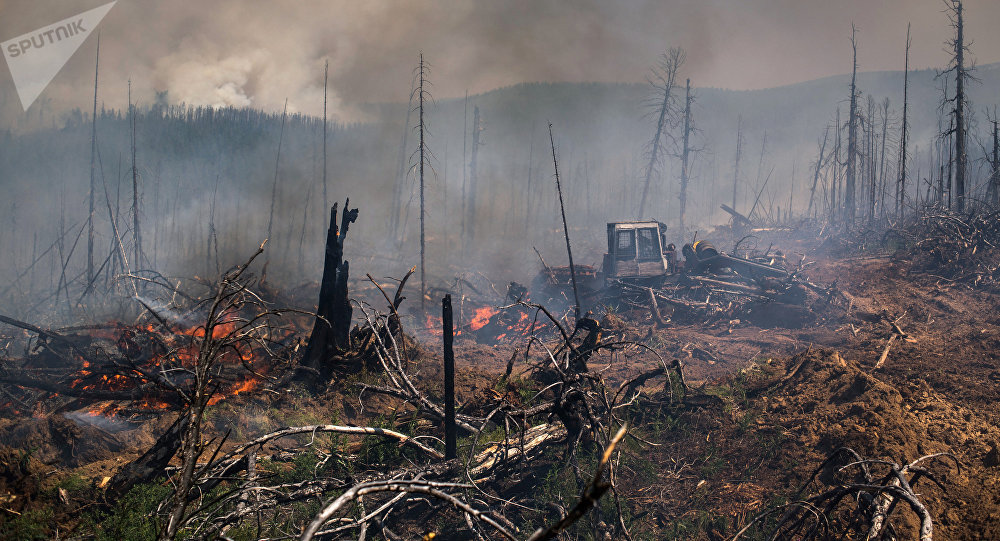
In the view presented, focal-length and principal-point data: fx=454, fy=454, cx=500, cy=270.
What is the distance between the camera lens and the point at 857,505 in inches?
158

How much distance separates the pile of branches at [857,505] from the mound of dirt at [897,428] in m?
0.20

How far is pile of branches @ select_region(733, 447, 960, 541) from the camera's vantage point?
3312 mm

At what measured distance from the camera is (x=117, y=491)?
449 cm

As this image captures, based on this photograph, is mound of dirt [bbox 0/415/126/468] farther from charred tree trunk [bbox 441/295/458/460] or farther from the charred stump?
charred tree trunk [bbox 441/295/458/460]

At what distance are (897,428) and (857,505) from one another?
1903 millimetres

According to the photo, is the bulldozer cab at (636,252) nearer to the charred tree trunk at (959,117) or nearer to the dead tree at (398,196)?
the charred tree trunk at (959,117)

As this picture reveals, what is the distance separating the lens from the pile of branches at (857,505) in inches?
130

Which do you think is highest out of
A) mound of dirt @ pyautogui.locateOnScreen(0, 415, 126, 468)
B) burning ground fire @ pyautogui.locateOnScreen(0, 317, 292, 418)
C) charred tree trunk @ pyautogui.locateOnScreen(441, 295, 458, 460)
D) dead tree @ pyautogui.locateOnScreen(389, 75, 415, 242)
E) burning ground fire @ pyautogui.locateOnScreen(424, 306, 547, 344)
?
dead tree @ pyautogui.locateOnScreen(389, 75, 415, 242)

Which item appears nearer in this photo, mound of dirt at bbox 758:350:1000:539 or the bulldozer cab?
mound of dirt at bbox 758:350:1000:539

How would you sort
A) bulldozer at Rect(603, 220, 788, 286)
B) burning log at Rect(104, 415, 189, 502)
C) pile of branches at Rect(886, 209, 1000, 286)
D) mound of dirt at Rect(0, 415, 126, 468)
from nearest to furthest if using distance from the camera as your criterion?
burning log at Rect(104, 415, 189, 502)
mound of dirt at Rect(0, 415, 126, 468)
pile of branches at Rect(886, 209, 1000, 286)
bulldozer at Rect(603, 220, 788, 286)

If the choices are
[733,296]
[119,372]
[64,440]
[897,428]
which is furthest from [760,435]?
[733,296]

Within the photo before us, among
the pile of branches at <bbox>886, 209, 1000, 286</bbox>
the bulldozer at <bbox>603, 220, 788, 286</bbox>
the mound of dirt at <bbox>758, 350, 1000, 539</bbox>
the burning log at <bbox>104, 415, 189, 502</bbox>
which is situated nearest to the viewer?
the mound of dirt at <bbox>758, 350, 1000, 539</bbox>

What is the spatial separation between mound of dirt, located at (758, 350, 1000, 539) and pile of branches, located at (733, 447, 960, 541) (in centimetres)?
20

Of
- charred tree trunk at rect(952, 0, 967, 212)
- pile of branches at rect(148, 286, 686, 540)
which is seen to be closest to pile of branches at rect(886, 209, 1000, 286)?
charred tree trunk at rect(952, 0, 967, 212)
